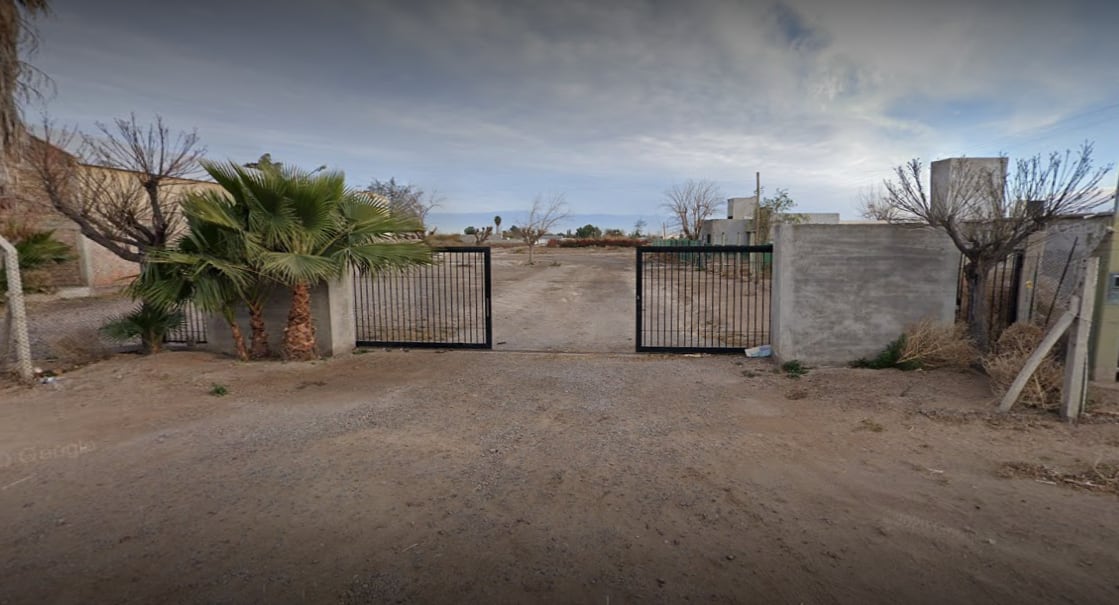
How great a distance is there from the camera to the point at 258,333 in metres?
8.77

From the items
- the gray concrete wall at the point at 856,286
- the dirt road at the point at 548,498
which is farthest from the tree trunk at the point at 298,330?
the gray concrete wall at the point at 856,286

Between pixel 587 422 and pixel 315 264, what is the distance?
15.4 ft

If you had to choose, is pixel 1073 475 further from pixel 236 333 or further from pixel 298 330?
pixel 236 333

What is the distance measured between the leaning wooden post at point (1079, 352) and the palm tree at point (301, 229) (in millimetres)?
7978

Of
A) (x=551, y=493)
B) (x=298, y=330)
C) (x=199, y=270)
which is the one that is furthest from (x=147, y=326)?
(x=551, y=493)

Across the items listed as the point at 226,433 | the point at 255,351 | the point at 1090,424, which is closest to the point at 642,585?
the point at 226,433

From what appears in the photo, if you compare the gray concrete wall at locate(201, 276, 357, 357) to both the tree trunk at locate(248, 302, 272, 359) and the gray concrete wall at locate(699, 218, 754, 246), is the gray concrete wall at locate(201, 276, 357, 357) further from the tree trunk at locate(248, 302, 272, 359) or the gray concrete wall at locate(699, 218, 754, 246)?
the gray concrete wall at locate(699, 218, 754, 246)

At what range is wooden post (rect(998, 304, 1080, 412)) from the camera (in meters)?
5.28

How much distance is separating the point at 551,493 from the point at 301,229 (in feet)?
19.7

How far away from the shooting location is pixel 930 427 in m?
5.53

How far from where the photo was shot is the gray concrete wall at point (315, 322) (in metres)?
9.05

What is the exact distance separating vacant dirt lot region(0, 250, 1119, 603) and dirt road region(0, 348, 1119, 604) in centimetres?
2

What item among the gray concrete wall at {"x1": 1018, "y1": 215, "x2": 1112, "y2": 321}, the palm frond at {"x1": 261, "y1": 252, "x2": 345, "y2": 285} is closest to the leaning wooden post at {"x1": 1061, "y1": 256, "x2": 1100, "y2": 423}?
the gray concrete wall at {"x1": 1018, "y1": 215, "x2": 1112, "y2": 321}

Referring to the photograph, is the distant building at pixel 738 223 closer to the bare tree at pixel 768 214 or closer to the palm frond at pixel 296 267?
the bare tree at pixel 768 214
